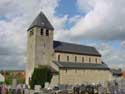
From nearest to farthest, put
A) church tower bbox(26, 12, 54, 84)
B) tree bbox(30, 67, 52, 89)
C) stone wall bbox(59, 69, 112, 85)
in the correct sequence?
1. tree bbox(30, 67, 52, 89)
2. church tower bbox(26, 12, 54, 84)
3. stone wall bbox(59, 69, 112, 85)

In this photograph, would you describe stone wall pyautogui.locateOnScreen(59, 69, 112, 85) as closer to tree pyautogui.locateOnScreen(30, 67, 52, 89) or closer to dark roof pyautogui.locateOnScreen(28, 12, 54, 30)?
tree pyautogui.locateOnScreen(30, 67, 52, 89)

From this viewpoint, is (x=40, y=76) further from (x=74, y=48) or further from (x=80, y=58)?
(x=74, y=48)

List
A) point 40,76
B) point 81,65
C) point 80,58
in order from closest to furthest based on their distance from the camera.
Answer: point 40,76 < point 81,65 < point 80,58

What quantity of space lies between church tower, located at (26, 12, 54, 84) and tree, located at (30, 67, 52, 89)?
249 centimetres

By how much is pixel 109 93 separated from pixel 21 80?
43105 mm

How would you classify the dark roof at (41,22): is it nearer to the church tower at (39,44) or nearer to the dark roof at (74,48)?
the church tower at (39,44)

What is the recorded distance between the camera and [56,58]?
61781 mm

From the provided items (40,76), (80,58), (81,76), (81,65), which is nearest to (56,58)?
(81,65)

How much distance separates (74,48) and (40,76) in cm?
1696

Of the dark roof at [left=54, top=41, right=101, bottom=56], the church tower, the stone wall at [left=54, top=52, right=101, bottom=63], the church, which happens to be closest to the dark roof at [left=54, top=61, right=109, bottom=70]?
the church

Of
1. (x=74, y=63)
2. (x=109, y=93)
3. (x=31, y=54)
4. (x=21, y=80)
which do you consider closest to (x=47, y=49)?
(x=31, y=54)

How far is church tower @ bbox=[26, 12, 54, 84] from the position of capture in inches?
2309

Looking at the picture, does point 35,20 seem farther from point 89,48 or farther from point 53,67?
point 89,48

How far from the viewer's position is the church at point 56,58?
58844mm
